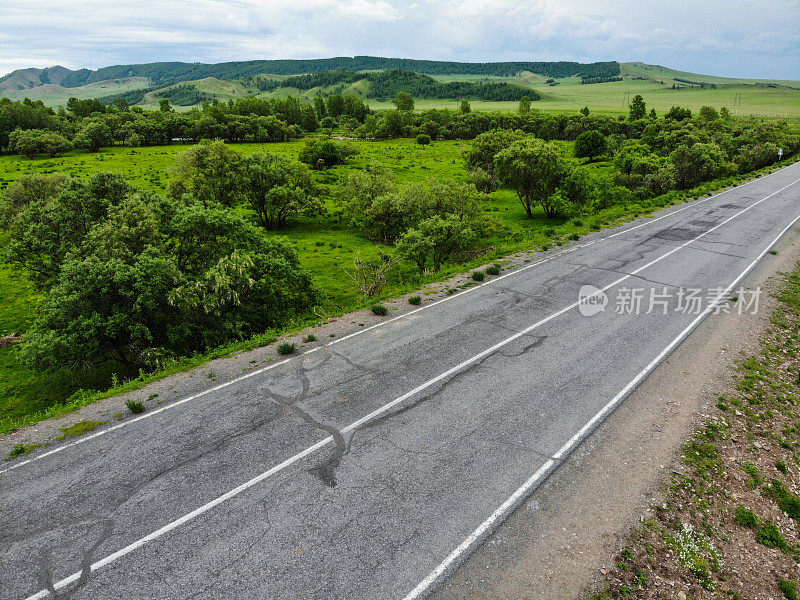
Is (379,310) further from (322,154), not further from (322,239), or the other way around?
(322,154)

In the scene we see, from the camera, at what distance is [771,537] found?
9.02 m

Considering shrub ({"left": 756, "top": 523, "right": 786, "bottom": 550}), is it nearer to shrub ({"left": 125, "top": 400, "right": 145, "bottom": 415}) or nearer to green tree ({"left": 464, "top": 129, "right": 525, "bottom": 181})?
shrub ({"left": 125, "top": 400, "right": 145, "bottom": 415})

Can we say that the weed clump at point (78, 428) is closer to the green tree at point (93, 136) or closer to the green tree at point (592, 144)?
the green tree at point (592, 144)

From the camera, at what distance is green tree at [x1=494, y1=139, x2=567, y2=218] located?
4291 centimetres

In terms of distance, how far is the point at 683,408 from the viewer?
1274cm

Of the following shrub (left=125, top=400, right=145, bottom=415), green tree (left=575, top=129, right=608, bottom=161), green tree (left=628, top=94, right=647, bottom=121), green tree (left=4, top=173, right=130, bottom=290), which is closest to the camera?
shrub (left=125, top=400, right=145, bottom=415)

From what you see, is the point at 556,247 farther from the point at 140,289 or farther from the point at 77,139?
the point at 77,139

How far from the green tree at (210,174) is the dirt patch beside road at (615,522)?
41811mm

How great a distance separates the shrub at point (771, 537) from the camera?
29.2 feet

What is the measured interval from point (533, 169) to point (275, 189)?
1114 inches

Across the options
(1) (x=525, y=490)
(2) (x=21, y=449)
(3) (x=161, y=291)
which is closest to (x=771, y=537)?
(1) (x=525, y=490)

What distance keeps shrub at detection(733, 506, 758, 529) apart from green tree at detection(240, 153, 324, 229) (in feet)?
147

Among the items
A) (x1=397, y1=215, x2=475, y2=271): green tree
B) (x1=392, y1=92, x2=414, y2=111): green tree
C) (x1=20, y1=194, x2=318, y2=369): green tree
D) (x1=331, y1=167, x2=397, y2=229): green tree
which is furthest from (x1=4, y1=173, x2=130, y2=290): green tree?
(x1=392, y1=92, x2=414, y2=111): green tree

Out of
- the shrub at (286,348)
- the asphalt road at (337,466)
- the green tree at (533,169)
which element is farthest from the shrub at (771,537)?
the green tree at (533,169)
